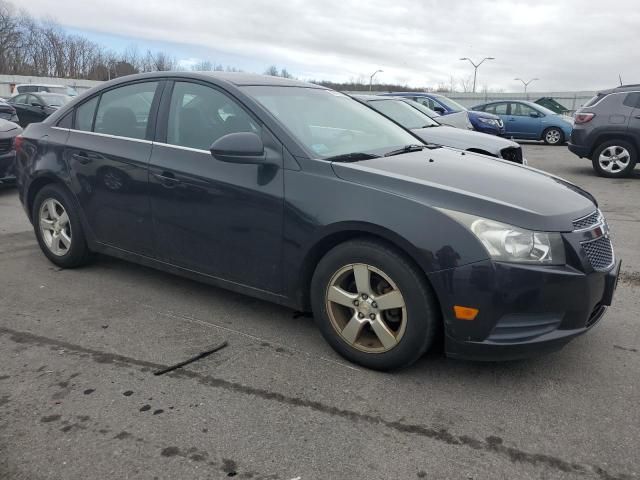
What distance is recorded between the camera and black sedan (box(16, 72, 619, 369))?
8.99 ft

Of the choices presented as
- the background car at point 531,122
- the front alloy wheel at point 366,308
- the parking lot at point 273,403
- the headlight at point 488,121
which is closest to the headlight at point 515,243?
the front alloy wheel at point 366,308

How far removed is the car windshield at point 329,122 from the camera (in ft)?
11.5

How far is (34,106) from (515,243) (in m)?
17.8

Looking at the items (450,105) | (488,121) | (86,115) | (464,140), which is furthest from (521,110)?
(86,115)

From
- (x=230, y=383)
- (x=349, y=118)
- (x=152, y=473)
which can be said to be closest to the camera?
(x=152, y=473)

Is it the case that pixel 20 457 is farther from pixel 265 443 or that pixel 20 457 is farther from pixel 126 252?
pixel 126 252

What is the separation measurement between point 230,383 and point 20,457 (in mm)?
1007

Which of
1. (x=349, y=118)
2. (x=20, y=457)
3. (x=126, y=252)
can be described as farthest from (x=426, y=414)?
(x=126, y=252)

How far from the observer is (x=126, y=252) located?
13.8ft

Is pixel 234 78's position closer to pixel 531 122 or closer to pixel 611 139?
pixel 611 139

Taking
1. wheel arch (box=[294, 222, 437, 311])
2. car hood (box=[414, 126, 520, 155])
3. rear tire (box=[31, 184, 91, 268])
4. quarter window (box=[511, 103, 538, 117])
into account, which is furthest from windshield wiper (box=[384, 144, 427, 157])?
quarter window (box=[511, 103, 538, 117])

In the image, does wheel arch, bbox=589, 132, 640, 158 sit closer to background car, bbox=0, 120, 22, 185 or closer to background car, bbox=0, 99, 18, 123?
background car, bbox=0, 120, 22, 185

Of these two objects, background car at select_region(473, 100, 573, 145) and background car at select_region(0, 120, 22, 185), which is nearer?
background car at select_region(0, 120, 22, 185)

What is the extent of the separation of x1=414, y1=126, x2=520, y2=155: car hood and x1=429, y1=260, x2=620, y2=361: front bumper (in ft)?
14.5
